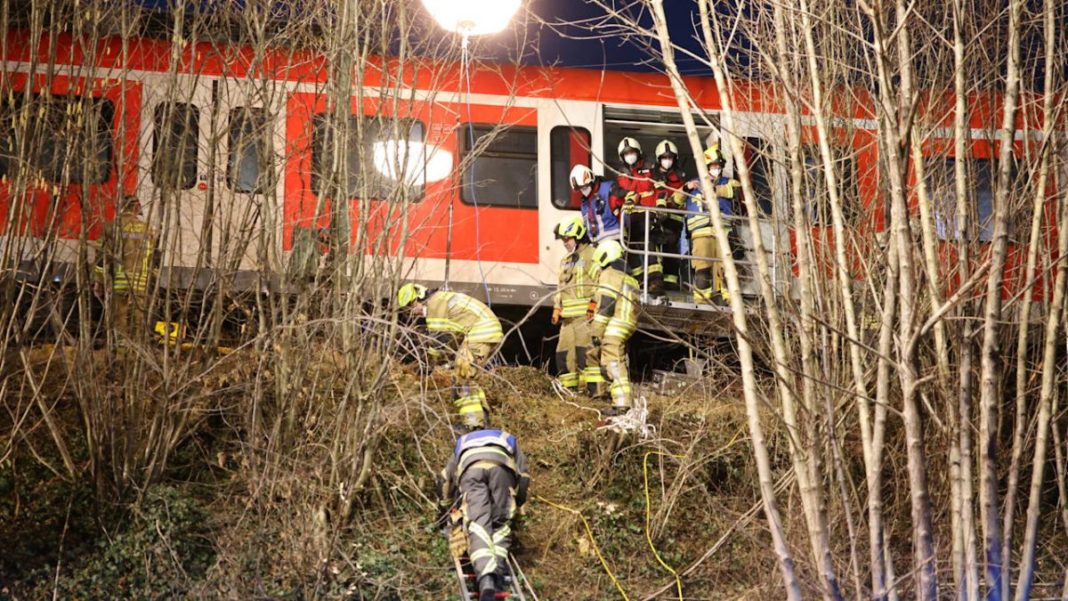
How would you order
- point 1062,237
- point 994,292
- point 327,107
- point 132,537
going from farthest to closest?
point 327,107 < point 132,537 < point 1062,237 < point 994,292

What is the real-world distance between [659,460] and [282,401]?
3.17m

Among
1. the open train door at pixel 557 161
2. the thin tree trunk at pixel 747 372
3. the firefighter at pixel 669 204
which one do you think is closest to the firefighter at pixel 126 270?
the open train door at pixel 557 161

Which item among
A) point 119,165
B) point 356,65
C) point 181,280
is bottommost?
point 181,280

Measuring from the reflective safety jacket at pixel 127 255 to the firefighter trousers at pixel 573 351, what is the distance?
3760 millimetres

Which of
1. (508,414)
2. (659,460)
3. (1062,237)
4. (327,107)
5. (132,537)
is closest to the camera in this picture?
(1062,237)

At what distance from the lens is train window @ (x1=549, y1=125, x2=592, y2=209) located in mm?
12344

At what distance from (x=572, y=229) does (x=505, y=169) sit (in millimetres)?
1384

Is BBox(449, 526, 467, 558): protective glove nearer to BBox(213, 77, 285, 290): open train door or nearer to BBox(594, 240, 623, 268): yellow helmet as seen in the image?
BBox(213, 77, 285, 290): open train door

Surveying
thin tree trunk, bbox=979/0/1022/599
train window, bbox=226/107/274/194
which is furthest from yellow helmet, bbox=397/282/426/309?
thin tree trunk, bbox=979/0/1022/599

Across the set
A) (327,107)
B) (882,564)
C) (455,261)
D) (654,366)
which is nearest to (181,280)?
(327,107)

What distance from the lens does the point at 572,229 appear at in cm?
1131

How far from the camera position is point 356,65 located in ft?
31.5

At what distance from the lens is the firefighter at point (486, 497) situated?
8.23m

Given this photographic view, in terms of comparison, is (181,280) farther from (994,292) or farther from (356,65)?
(994,292)
